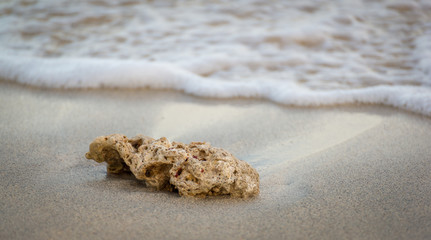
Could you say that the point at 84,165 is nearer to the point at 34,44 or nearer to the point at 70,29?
the point at 34,44

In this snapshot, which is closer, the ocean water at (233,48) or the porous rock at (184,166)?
the porous rock at (184,166)

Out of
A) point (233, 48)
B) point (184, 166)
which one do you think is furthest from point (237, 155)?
point (233, 48)

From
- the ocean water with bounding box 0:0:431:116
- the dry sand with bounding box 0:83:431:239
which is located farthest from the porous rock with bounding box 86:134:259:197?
the ocean water with bounding box 0:0:431:116

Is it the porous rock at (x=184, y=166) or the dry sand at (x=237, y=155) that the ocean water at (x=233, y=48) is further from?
the porous rock at (x=184, y=166)

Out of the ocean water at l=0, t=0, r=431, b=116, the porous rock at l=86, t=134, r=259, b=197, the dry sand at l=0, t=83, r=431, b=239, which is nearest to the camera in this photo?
the dry sand at l=0, t=83, r=431, b=239

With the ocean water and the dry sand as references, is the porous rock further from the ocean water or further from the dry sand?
the ocean water

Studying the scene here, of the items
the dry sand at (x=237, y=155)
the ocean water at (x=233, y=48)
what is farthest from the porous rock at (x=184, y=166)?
the ocean water at (x=233, y=48)
